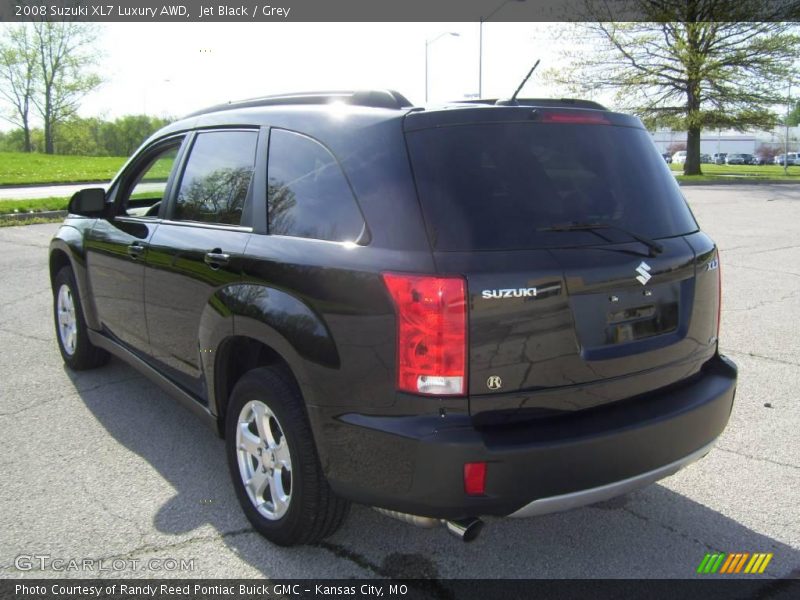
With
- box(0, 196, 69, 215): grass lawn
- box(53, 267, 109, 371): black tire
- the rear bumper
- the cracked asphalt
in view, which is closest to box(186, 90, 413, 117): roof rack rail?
the rear bumper

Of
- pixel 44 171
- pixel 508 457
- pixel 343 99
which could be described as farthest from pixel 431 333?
pixel 44 171

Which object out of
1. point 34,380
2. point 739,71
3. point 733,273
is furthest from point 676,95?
point 34,380

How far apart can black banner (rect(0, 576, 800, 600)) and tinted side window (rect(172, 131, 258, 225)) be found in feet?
5.13

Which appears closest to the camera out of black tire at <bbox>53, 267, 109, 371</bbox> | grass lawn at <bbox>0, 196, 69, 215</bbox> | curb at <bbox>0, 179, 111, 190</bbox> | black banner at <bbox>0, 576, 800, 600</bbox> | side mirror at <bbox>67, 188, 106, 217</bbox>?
black banner at <bbox>0, 576, 800, 600</bbox>

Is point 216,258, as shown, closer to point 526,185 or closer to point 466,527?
point 526,185

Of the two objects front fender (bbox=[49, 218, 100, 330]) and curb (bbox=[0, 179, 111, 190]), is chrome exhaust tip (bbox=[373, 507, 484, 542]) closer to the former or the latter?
front fender (bbox=[49, 218, 100, 330])

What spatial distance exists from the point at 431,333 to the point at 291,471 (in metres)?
0.91

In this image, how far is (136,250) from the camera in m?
3.99

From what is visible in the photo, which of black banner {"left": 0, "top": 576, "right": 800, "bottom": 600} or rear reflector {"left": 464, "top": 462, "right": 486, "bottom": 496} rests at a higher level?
rear reflector {"left": 464, "top": 462, "right": 486, "bottom": 496}

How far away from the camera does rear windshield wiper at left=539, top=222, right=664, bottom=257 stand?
2543 millimetres

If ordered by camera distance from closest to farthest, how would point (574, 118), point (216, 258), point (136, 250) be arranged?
point (574, 118), point (216, 258), point (136, 250)

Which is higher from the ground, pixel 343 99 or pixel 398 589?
pixel 343 99

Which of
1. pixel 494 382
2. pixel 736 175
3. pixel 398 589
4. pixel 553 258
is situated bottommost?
pixel 398 589

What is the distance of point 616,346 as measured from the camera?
257 centimetres
